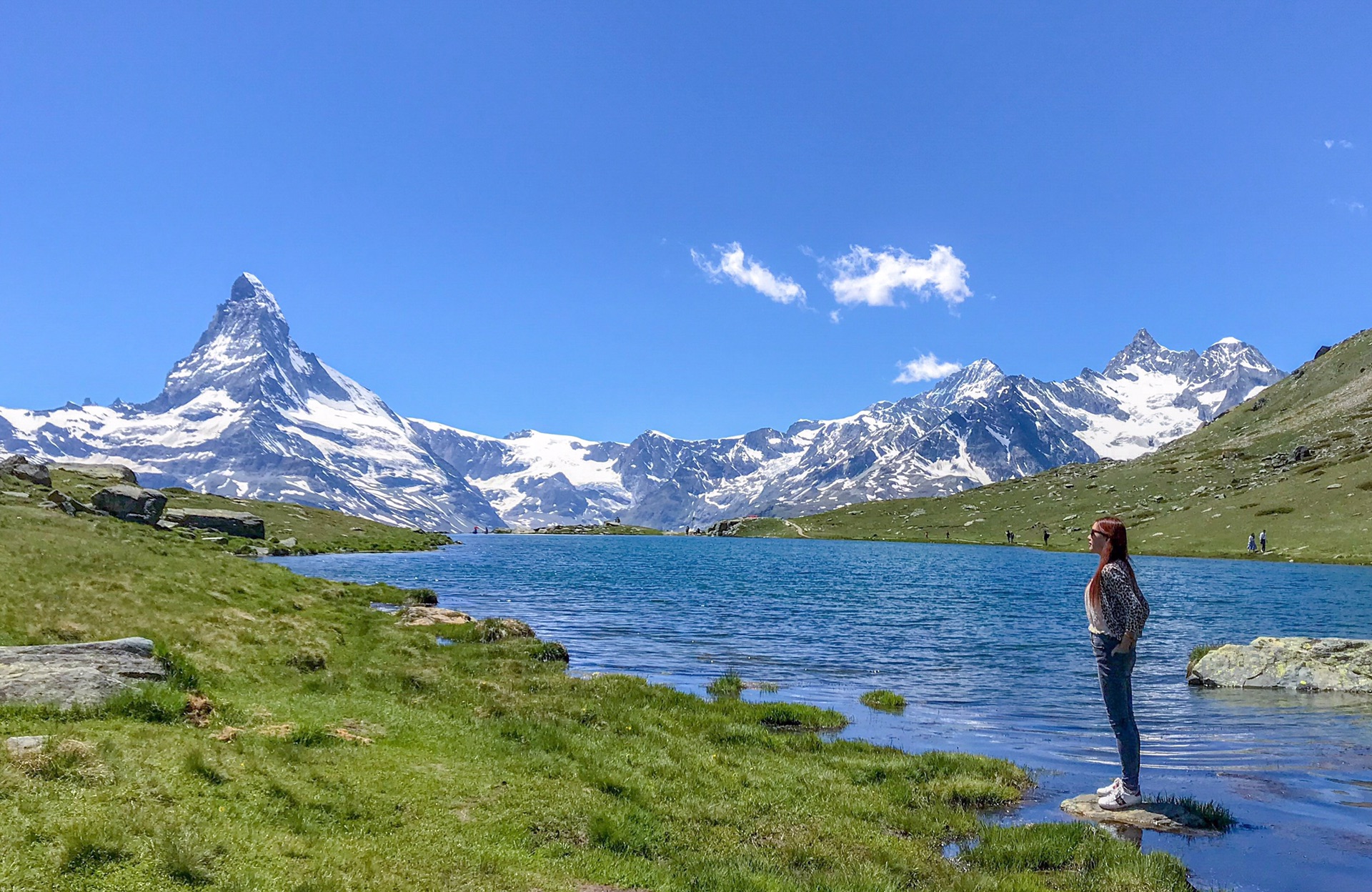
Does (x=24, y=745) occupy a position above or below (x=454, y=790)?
above

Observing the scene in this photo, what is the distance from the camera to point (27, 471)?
68.7 meters

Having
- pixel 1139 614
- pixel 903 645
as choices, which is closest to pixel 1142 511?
pixel 903 645

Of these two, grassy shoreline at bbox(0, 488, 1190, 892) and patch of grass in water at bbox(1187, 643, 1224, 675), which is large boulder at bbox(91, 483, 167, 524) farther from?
patch of grass in water at bbox(1187, 643, 1224, 675)

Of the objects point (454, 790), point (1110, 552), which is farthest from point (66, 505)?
point (1110, 552)

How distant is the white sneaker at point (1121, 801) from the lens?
15.0 meters

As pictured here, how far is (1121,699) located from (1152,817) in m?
2.20

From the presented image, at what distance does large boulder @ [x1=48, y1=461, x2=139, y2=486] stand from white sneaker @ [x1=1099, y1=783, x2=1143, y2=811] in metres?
111

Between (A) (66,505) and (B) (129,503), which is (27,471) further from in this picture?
(A) (66,505)

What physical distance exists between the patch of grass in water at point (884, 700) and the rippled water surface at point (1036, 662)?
571mm

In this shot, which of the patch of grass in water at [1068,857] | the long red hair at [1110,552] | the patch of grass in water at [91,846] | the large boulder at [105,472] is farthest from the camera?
the large boulder at [105,472]

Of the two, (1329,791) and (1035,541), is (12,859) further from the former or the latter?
(1035,541)

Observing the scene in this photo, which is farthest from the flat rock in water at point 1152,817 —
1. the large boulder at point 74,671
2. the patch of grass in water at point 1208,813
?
the large boulder at point 74,671

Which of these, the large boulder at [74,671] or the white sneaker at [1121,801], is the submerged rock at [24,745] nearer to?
the large boulder at [74,671]

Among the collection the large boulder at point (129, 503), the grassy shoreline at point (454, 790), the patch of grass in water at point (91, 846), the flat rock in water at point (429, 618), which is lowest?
the flat rock in water at point (429, 618)
